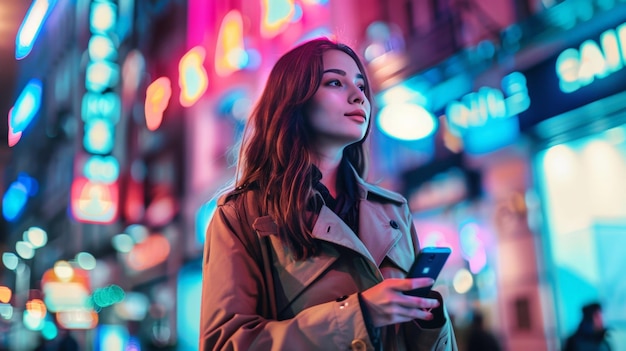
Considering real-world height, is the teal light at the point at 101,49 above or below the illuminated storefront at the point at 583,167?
above

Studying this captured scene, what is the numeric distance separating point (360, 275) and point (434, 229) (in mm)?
6483

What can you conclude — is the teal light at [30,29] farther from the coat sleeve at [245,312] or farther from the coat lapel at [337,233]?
the coat lapel at [337,233]

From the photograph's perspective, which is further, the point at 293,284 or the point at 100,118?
the point at 100,118

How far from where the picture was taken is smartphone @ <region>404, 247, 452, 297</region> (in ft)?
4.30

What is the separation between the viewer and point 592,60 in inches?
236

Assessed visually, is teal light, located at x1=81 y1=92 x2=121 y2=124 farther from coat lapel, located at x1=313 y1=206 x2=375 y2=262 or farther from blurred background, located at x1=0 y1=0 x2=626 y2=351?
coat lapel, located at x1=313 y1=206 x2=375 y2=262

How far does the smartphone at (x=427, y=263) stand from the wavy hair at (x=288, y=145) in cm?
28

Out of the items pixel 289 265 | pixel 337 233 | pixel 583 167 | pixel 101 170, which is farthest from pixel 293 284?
pixel 101 170

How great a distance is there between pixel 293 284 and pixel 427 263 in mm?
352

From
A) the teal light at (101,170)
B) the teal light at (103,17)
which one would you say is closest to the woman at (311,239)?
the teal light at (101,170)

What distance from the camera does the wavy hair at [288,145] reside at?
4.99 ft

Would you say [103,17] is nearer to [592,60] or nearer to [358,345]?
[592,60]

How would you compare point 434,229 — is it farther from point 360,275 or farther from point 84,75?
point 84,75

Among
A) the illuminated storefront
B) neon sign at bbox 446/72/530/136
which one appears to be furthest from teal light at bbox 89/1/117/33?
the illuminated storefront
